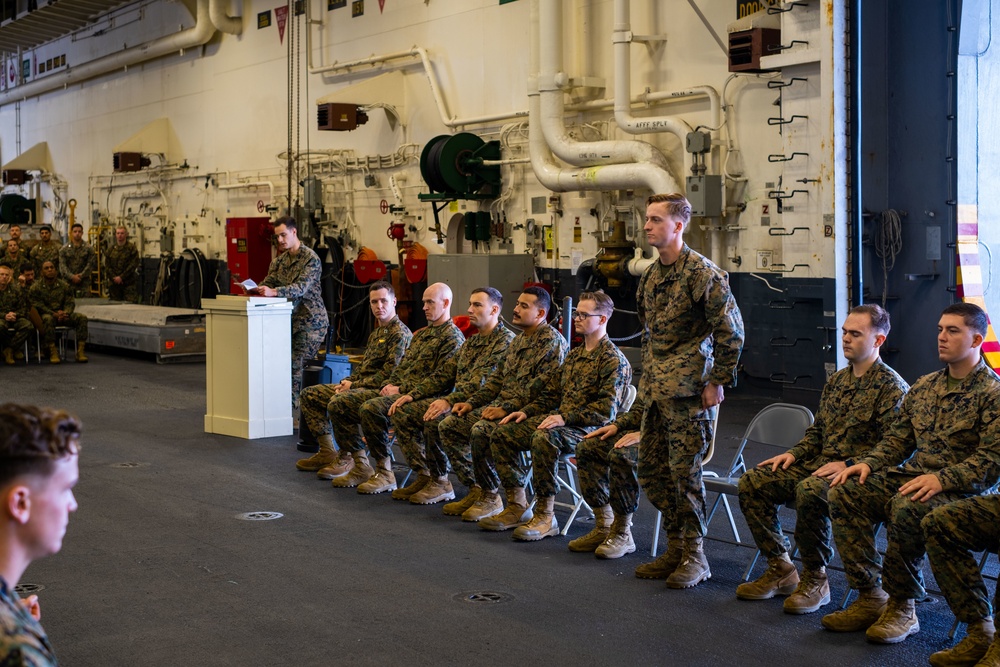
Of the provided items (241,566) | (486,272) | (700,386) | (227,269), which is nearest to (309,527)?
(241,566)

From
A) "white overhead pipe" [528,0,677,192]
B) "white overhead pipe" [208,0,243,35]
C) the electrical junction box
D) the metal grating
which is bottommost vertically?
the electrical junction box

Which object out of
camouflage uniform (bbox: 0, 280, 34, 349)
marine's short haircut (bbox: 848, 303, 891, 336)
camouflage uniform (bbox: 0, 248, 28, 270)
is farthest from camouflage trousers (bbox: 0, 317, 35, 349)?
marine's short haircut (bbox: 848, 303, 891, 336)

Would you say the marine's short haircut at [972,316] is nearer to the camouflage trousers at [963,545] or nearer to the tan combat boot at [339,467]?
the camouflage trousers at [963,545]

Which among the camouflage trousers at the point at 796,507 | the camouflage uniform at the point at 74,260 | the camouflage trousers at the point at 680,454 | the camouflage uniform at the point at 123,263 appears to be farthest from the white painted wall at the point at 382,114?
the camouflage trousers at the point at 796,507

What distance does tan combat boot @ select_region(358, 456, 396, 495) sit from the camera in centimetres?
738

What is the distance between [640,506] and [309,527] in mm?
1980

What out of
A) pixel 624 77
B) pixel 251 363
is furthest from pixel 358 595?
pixel 624 77

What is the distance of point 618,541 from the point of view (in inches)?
228

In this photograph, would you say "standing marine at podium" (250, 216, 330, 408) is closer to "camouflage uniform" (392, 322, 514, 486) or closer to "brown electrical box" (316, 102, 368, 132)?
"camouflage uniform" (392, 322, 514, 486)

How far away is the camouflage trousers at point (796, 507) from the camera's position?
4.75 metres

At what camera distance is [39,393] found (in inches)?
488

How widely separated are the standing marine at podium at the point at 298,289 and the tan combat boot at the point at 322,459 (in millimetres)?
1778

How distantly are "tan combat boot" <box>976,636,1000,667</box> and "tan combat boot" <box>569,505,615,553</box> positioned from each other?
2157 millimetres

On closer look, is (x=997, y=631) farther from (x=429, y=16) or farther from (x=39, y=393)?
(x=429, y=16)
